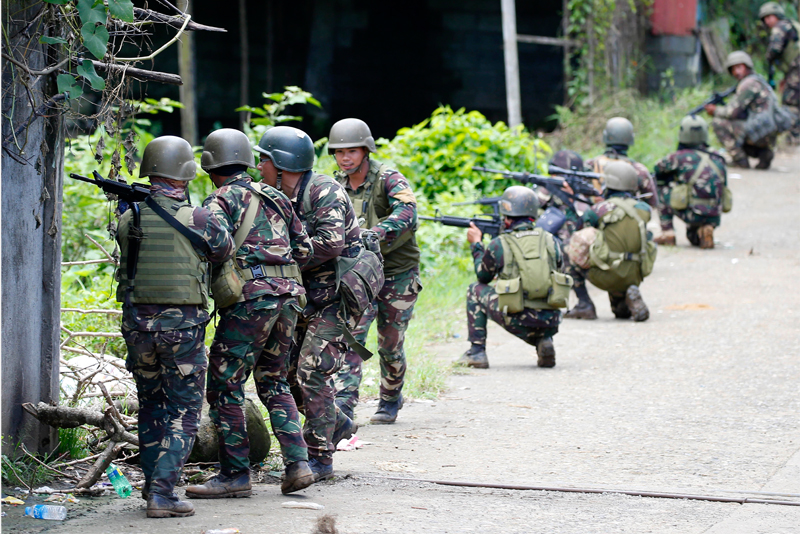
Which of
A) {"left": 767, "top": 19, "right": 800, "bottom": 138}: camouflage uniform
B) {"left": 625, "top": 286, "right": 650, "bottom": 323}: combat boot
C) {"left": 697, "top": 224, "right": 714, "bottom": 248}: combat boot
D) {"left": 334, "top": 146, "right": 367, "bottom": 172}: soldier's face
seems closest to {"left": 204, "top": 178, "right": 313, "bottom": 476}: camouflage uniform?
{"left": 334, "top": 146, "right": 367, "bottom": 172}: soldier's face

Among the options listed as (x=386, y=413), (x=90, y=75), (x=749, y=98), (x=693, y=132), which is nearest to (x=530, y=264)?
(x=386, y=413)

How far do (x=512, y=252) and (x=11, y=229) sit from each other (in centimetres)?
390

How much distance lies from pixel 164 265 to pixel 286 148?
0.97 m

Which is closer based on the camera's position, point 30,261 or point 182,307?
point 182,307

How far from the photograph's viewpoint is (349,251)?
16.4 feet

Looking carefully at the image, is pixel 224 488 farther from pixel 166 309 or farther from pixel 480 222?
pixel 480 222

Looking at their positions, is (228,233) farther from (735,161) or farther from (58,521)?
(735,161)

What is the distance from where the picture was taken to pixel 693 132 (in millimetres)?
12016

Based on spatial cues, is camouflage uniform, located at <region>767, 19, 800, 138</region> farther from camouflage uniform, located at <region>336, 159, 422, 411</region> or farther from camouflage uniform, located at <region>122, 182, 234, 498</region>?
camouflage uniform, located at <region>122, 182, 234, 498</region>

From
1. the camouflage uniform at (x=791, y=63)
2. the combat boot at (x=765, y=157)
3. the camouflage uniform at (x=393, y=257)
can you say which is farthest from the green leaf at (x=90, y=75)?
the camouflage uniform at (x=791, y=63)

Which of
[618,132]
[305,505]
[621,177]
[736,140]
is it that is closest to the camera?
[305,505]

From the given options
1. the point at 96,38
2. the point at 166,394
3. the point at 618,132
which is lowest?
the point at 166,394

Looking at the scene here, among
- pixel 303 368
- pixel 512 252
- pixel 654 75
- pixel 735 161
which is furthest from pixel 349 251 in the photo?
pixel 654 75

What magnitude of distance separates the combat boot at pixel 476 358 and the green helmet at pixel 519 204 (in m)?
1.08
